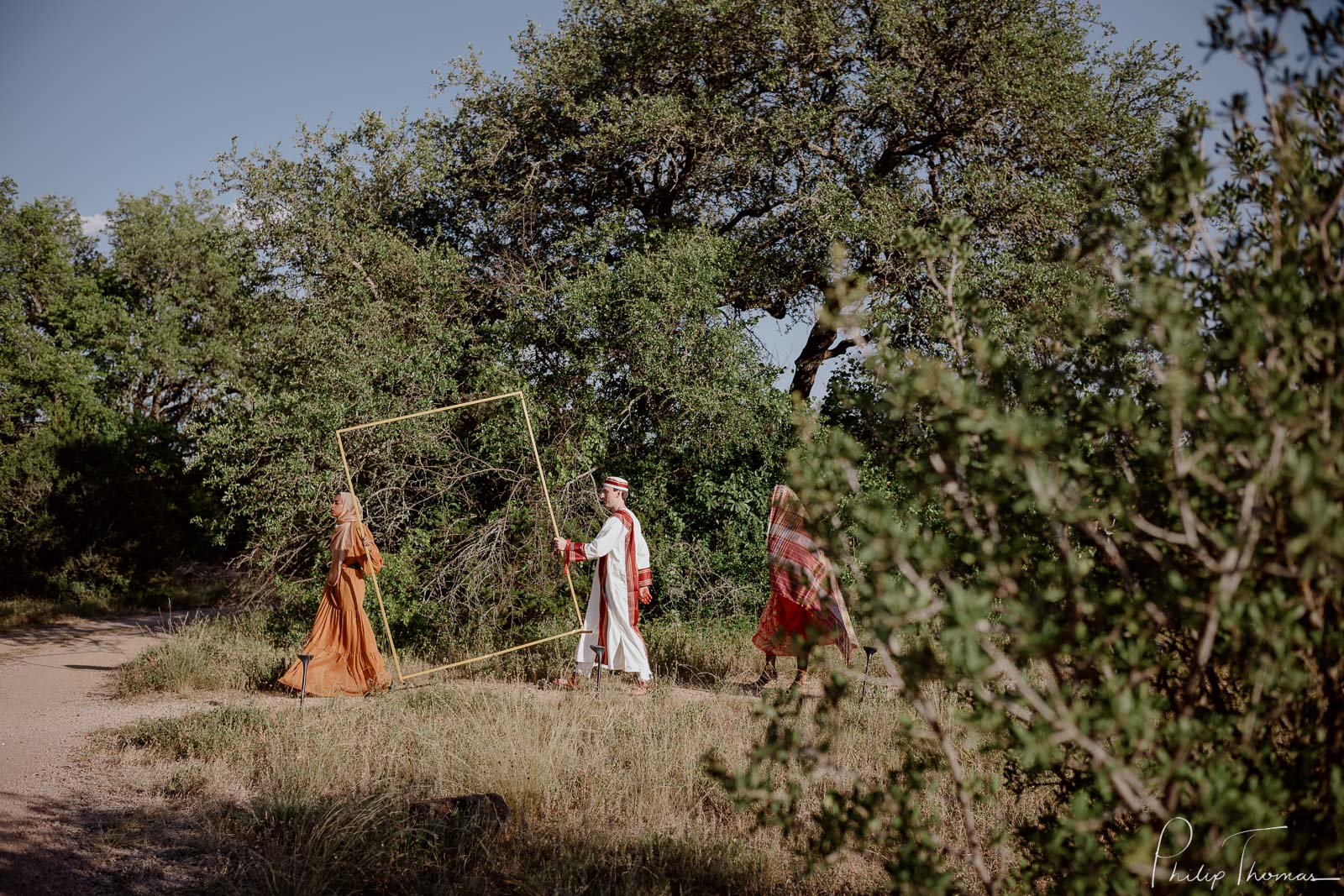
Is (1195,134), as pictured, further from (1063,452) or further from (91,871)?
(91,871)

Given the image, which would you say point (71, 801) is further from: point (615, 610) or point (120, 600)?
point (120, 600)

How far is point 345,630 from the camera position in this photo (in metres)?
8.84

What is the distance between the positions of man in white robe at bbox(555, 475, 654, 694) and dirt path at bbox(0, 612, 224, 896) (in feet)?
12.0

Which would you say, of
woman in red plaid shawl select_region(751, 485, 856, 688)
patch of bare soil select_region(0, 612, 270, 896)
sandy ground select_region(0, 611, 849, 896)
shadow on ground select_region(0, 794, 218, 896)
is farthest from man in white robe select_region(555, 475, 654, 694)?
shadow on ground select_region(0, 794, 218, 896)

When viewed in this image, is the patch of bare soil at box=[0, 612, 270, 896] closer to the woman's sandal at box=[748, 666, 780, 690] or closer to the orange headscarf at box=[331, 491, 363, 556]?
the orange headscarf at box=[331, 491, 363, 556]

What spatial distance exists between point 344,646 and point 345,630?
16cm

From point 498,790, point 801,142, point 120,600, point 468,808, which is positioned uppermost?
point 801,142

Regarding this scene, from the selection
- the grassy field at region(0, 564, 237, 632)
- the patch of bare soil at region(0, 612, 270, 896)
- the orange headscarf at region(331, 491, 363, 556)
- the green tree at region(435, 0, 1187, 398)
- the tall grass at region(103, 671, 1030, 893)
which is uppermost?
the green tree at region(435, 0, 1187, 398)

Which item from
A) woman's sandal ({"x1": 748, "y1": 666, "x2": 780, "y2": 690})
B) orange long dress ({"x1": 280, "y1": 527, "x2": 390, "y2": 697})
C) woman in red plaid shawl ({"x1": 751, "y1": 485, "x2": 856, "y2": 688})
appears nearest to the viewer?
woman in red plaid shawl ({"x1": 751, "y1": 485, "x2": 856, "y2": 688})

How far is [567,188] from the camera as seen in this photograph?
1328 centimetres

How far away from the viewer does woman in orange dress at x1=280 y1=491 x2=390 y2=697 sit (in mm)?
8664

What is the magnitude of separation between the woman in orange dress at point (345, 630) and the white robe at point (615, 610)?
207cm

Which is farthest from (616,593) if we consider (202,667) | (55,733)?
(55,733)

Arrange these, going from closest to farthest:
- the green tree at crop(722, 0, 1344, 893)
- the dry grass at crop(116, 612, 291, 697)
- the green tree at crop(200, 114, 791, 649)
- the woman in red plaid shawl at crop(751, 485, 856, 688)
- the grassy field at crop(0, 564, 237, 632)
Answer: the green tree at crop(722, 0, 1344, 893) → the woman in red plaid shawl at crop(751, 485, 856, 688) → the dry grass at crop(116, 612, 291, 697) → the green tree at crop(200, 114, 791, 649) → the grassy field at crop(0, 564, 237, 632)
